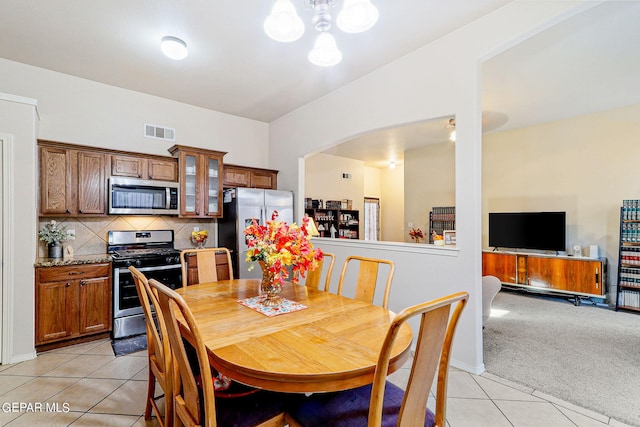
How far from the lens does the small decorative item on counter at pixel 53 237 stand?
3.32m

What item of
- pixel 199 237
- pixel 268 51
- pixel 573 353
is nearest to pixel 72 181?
pixel 199 237

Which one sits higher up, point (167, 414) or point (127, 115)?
point (127, 115)

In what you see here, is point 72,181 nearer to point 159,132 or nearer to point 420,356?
point 159,132

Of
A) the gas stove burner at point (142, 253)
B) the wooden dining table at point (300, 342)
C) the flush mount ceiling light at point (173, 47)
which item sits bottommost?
the wooden dining table at point (300, 342)

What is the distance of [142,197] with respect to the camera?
3838mm

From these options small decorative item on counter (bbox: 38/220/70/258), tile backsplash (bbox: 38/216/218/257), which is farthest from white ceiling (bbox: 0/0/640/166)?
small decorative item on counter (bbox: 38/220/70/258)

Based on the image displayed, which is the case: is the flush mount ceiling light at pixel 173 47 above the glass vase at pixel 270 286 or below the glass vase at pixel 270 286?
above

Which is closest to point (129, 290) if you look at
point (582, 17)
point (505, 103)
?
point (582, 17)

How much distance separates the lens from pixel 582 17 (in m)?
2.62

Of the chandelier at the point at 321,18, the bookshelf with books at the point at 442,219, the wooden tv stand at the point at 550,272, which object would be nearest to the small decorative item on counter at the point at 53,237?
the chandelier at the point at 321,18

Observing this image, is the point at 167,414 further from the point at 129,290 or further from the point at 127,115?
the point at 127,115

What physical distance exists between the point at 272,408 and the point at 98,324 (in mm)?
2961

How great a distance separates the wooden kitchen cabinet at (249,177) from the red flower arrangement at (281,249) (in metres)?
2.90

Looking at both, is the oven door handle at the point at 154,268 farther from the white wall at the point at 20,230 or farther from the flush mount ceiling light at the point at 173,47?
the flush mount ceiling light at the point at 173,47
